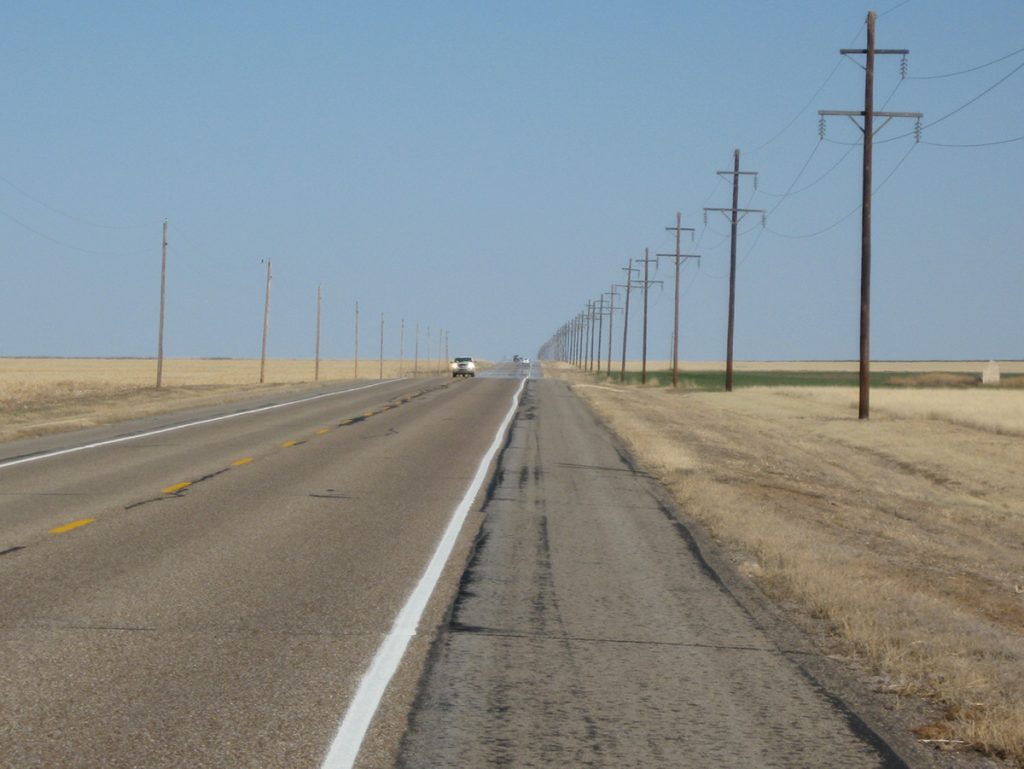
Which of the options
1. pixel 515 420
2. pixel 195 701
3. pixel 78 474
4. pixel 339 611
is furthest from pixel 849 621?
pixel 515 420

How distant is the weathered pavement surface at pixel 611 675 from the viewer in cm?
593

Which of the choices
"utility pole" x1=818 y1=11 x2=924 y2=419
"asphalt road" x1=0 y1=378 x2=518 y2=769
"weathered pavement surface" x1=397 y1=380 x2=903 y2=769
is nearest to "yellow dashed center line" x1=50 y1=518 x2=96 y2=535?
"asphalt road" x1=0 y1=378 x2=518 y2=769

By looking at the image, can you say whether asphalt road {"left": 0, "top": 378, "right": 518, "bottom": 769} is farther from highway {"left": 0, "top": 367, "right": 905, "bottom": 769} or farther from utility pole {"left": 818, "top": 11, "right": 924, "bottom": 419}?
utility pole {"left": 818, "top": 11, "right": 924, "bottom": 419}

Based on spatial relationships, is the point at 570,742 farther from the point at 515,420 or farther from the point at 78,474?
the point at 515,420

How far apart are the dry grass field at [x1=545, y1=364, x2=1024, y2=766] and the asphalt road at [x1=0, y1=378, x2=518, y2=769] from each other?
304 cm

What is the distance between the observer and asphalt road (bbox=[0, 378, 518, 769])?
19.8 feet

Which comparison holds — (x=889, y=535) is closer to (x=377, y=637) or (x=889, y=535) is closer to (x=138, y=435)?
(x=377, y=637)

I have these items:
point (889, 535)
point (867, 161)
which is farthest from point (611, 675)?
point (867, 161)

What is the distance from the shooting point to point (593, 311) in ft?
488

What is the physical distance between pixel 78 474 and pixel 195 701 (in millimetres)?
12398

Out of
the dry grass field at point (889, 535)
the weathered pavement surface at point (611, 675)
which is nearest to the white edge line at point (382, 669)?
the weathered pavement surface at point (611, 675)

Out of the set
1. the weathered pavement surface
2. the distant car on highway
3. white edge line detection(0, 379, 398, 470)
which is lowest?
the weathered pavement surface

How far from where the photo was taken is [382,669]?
7203mm

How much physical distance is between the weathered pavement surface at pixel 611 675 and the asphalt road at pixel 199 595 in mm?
588
